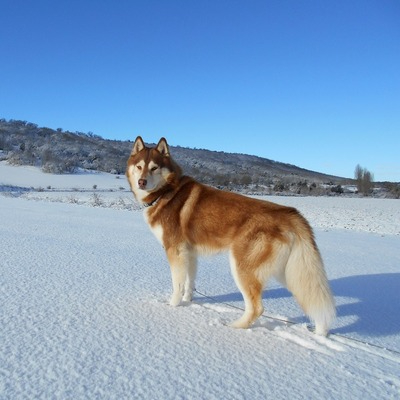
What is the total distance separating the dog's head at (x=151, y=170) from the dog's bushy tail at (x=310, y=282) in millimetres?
1817

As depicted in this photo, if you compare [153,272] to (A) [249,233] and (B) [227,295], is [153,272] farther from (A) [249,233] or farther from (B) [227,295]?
(A) [249,233]

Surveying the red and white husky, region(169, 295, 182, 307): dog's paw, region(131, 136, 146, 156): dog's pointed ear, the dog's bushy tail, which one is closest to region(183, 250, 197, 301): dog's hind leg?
the red and white husky

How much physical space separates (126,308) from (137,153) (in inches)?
79.7

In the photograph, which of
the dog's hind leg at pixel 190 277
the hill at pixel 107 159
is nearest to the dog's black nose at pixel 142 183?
the dog's hind leg at pixel 190 277

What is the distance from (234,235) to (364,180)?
234 ft

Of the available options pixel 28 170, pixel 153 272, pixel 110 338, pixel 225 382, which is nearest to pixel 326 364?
pixel 225 382

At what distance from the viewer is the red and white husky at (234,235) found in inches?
135

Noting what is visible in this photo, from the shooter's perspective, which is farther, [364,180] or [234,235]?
[364,180]

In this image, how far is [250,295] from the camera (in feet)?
11.6

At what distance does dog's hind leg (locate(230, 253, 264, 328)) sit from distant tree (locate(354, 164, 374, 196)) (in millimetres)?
63992

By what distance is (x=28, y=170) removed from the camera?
179 feet

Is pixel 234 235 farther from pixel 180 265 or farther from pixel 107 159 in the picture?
pixel 107 159

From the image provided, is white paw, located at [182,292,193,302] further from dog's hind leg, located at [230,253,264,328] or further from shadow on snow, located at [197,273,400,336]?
dog's hind leg, located at [230,253,264,328]

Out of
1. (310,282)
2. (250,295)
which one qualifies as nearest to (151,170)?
(250,295)
